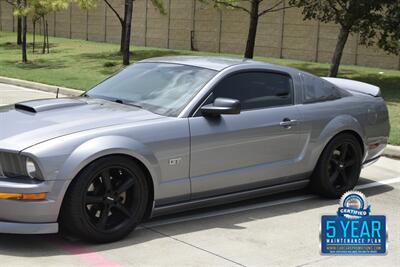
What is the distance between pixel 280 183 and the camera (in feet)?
19.5

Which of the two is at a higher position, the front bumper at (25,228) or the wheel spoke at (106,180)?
the wheel spoke at (106,180)

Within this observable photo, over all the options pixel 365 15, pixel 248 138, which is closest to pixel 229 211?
pixel 248 138

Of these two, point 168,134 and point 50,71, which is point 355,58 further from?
point 168,134

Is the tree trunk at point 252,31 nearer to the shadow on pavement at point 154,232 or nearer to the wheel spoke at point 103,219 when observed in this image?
the shadow on pavement at point 154,232

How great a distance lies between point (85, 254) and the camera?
4.54 meters

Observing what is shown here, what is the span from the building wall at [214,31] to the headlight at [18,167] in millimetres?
20563

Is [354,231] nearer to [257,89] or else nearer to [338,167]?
[257,89]

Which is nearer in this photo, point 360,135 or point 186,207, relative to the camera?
point 186,207

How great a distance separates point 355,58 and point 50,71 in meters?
11.8

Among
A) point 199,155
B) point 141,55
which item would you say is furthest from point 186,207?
point 141,55

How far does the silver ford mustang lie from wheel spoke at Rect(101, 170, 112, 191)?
1cm

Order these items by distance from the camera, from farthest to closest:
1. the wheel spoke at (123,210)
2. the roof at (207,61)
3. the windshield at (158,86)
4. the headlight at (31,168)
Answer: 1. the roof at (207,61)
2. the windshield at (158,86)
3. the wheel spoke at (123,210)
4. the headlight at (31,168)

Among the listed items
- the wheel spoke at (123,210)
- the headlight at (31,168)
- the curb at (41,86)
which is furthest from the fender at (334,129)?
the curb at (41,86)

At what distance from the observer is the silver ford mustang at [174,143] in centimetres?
448
